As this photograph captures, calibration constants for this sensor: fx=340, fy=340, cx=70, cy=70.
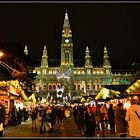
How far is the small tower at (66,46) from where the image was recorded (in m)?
139

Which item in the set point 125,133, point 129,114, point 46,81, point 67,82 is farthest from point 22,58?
point 46,81

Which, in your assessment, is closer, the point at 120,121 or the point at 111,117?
the point at 120,121

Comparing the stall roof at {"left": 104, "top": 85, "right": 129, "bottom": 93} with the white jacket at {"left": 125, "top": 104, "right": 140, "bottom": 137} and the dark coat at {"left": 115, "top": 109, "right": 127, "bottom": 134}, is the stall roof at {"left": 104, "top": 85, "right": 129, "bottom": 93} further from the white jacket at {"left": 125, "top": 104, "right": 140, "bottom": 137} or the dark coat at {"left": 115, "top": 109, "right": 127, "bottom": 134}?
the white jacket at {"left": 125, "top": 104, "right": 140, "bottom": 137}

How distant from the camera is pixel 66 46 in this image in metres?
143

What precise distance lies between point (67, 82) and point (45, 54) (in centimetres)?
2254

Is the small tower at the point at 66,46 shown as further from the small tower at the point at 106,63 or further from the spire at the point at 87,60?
the small tower at the point at 106,63

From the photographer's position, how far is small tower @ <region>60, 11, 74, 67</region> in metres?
139

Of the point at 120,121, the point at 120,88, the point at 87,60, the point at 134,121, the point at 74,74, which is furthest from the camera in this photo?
the point at 87,60

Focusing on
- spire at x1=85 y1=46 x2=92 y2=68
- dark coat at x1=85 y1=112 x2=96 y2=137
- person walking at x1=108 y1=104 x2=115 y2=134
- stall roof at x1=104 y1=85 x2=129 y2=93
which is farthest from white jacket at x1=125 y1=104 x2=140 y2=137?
spire at x1=85 y1=46 x2=92 y2=68

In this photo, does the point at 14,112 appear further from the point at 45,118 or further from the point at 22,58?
the point at 22,58

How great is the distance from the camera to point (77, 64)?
150625mm

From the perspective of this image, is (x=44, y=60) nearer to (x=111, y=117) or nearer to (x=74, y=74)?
(x=74, y=74)

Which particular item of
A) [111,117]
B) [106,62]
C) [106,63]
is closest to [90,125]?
[111,117]

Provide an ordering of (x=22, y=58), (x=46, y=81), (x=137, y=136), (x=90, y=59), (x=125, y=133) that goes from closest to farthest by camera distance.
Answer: (x=137, y=136) → (x=125, y=133) → (x=22, y=58) → (x=46, y=81) → (x=90, y=59)
